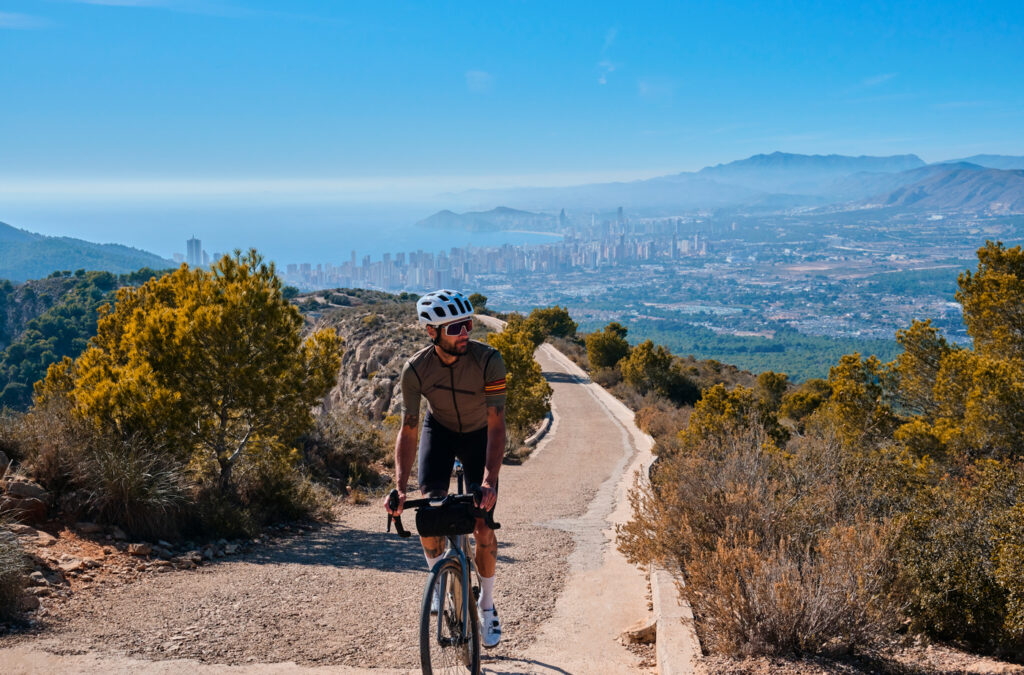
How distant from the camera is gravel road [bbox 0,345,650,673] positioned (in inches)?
165

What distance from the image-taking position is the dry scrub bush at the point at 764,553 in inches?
152

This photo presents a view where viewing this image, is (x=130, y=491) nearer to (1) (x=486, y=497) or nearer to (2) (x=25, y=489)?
(2) (x=25, y=489)

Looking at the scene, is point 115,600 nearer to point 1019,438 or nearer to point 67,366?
point 67,366

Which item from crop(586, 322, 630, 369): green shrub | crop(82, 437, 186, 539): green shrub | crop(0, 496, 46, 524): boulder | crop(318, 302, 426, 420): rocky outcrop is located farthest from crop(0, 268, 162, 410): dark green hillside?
crop(0, 496, 46, 524): boulder

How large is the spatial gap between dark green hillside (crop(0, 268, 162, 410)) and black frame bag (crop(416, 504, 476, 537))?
37033 millimetres

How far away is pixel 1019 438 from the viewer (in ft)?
31.8

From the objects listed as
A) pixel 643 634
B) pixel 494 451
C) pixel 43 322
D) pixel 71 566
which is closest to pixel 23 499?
pixel 71 566

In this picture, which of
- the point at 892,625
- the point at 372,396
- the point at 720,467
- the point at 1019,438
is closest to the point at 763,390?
the point at 372,396

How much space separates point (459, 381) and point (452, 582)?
1.01 m

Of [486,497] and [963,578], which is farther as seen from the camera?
[963,578]

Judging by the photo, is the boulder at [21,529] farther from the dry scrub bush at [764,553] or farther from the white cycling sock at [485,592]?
the dry scrub bush at [764,553]

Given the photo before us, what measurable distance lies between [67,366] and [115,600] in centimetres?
651

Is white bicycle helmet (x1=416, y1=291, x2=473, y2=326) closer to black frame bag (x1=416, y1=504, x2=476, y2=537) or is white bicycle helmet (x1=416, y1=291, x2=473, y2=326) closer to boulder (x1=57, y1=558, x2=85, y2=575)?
black frame bag (x1=416, y1=504, x2=476, y2=537)

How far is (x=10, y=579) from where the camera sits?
15.2 feet
